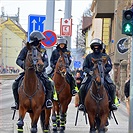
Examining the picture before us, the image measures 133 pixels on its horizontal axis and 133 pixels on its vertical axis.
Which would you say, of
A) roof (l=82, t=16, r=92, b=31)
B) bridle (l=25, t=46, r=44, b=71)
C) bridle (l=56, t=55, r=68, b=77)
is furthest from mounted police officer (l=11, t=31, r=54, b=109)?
roof (l=82, t=16, r=92, b=31)

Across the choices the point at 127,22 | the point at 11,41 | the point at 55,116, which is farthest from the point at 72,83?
the point at 11,41

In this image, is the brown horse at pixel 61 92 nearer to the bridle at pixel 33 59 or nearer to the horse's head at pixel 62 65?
the horse's head at pixel 62 65

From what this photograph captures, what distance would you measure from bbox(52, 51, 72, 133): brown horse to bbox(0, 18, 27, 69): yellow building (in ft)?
311

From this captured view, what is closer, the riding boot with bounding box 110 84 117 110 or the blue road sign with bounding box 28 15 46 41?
the riding boot with bounding box 110 84 117 110

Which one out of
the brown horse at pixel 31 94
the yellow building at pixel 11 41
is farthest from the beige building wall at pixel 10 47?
the brown horse at pixel 31 94

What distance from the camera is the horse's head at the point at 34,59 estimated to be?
10297mm

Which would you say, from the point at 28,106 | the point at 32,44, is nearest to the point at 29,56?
the point at 32,44

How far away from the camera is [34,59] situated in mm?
10453

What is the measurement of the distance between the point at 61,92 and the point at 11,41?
104m

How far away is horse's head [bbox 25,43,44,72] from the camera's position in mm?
10297

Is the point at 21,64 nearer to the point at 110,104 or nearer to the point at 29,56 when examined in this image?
the point at 29,56

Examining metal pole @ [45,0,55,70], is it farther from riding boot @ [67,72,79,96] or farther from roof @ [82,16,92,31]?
roof @ [82,16,92,31]

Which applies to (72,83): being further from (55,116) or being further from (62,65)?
(55,116)

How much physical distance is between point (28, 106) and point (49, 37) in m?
6.03
